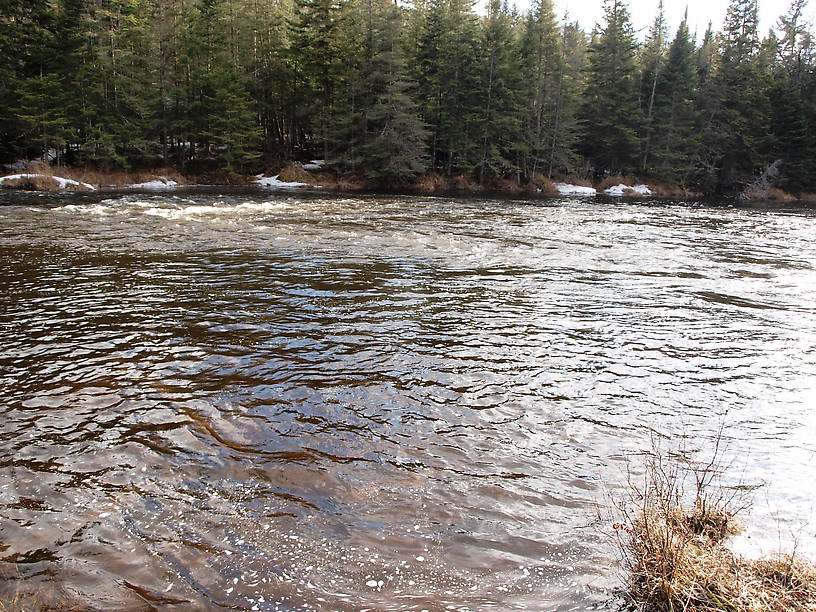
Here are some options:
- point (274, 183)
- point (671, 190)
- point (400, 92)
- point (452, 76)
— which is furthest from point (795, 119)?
point (274, 183)

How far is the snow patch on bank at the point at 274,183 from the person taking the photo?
3534 centimetres

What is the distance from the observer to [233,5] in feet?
146

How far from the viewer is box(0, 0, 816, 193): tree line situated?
A: 34656 mm

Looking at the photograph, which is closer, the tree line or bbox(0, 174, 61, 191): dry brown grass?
bbox(0, 174, 61, 191): dry brown grass

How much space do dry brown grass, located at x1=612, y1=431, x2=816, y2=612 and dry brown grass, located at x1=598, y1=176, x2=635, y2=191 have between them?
47168 mm

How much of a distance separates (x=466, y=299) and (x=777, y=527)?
6.41 meters

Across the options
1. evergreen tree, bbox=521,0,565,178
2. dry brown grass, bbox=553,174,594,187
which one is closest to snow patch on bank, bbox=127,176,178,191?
evergreen tree, bbox=521,0,565,178

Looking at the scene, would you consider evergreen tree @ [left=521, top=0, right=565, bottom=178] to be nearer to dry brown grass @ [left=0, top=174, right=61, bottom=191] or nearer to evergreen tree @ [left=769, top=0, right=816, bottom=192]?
evergreen tree @ [left=769, top=0, right=816, bottom=192]

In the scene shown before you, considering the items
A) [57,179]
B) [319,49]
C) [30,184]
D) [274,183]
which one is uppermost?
[319,49]

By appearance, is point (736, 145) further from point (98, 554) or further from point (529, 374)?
point (98, 554)

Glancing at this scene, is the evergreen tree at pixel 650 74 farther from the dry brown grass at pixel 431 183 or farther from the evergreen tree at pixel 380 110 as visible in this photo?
the evergreen tree at pixel 380 110

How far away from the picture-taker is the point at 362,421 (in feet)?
16.5

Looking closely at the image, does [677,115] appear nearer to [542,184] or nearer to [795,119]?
[795,119]

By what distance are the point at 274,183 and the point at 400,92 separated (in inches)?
456
